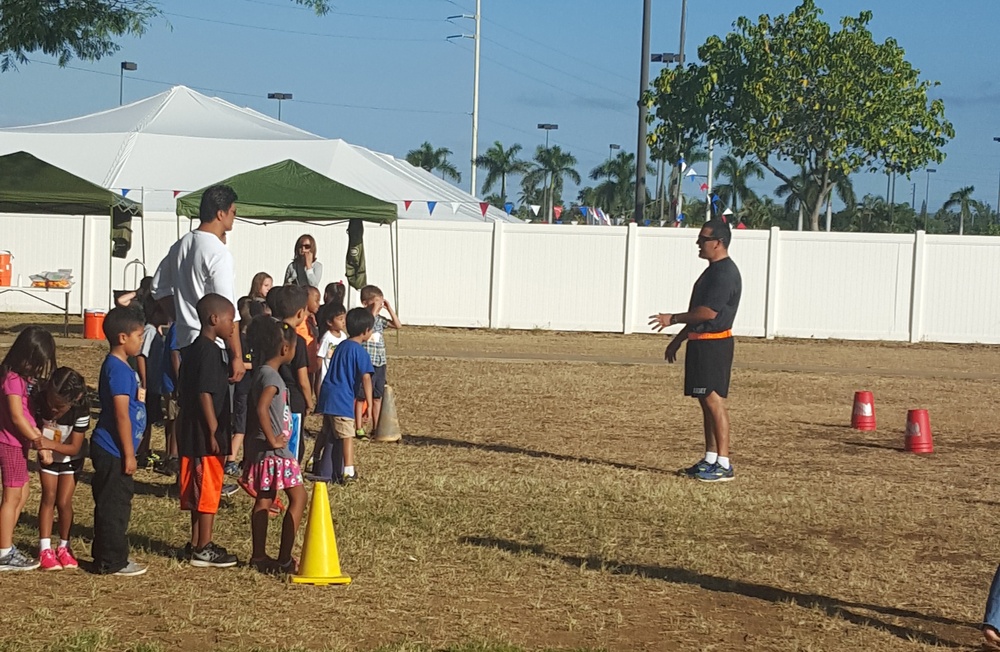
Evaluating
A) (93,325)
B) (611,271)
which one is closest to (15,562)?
(93,325)

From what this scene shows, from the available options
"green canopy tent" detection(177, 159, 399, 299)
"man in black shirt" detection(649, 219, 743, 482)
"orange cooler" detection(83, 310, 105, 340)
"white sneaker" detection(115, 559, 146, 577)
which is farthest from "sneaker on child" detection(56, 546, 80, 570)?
"orange cooler" detection(83, 310, 105, 340)

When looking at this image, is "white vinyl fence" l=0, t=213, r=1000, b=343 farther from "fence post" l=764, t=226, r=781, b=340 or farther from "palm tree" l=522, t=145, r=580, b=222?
"palm tree" l=522, t=145, r=580, b=222

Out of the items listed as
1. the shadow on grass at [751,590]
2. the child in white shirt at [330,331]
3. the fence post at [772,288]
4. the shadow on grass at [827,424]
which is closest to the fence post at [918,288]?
the fence post at [772,288]

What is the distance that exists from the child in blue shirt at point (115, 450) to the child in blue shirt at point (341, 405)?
250 cm

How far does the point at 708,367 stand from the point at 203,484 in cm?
433

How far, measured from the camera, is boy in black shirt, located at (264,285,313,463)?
8133mm

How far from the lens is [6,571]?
257 inches

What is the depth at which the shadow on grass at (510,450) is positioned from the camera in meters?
10.5

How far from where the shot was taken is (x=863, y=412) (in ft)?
43.5

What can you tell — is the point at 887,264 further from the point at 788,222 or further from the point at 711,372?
the point at 788,222

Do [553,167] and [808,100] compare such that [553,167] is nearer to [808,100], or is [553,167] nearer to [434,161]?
[434,161]

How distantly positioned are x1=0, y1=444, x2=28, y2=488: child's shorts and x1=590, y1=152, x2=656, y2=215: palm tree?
69.7 meters

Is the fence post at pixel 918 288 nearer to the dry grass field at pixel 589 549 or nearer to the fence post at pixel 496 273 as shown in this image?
the fence post at pixel 496 273

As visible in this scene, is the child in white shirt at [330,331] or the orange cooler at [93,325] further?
the orange cooler at [93,325]
